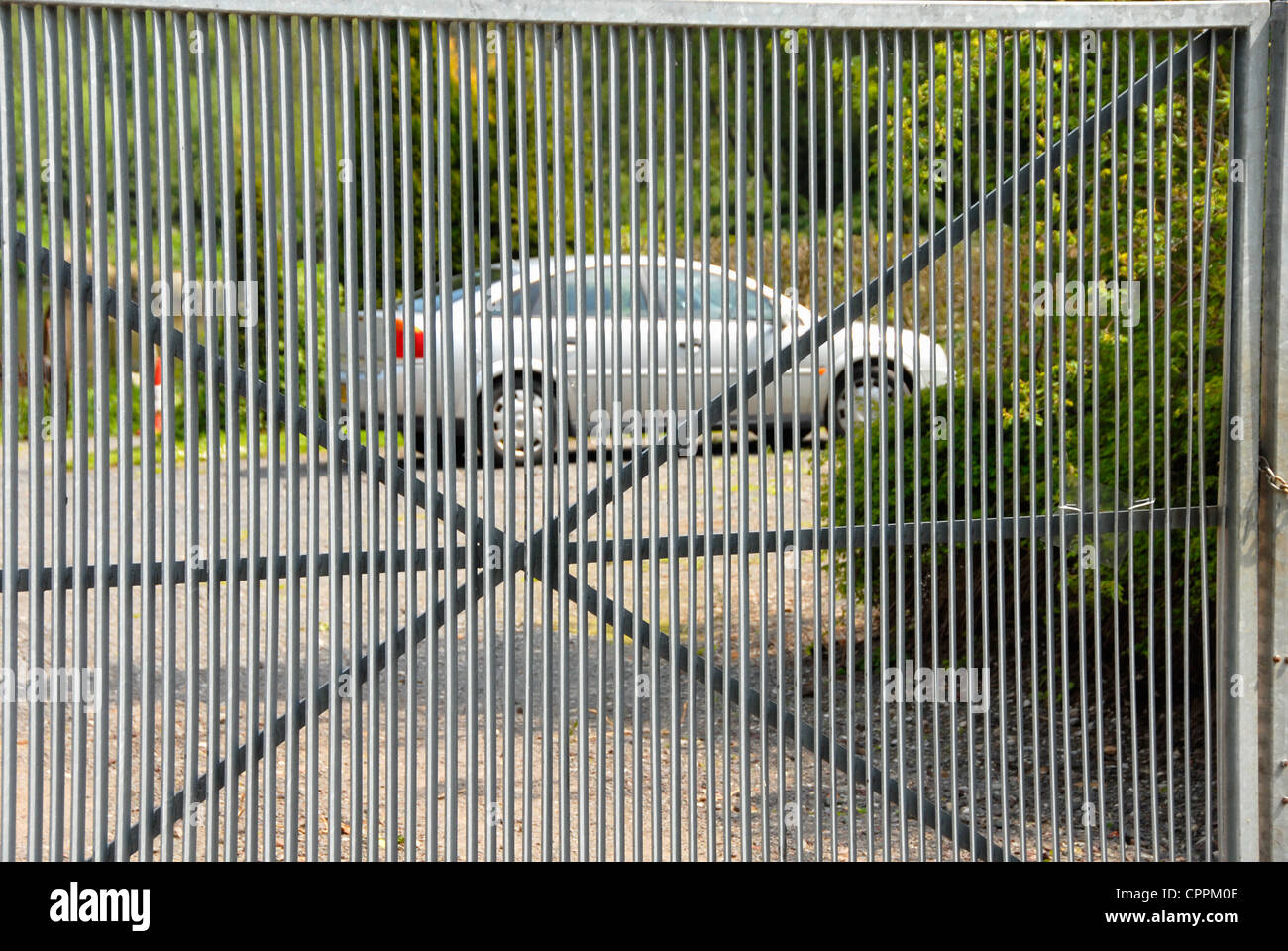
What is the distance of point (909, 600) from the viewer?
517 centimetres

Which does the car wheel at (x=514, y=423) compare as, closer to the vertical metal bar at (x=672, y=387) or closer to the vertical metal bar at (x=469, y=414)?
the vertical metal bar at (x=469, y=414)

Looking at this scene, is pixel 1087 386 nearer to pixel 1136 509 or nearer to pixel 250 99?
pixel 1136 509

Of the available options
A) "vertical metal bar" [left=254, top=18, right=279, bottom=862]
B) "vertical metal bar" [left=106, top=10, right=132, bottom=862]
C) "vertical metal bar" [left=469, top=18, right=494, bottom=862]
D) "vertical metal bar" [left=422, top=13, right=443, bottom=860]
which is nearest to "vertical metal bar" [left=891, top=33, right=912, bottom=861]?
"vertical metal bar" [left=469, top=18, right=494, bottom=862]

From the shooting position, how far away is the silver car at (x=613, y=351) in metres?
3.24

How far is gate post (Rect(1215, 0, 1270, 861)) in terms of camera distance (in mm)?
3518

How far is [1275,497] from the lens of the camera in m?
3.58

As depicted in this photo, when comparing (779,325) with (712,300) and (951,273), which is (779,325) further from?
(951,273)

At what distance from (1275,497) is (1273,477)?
59mm

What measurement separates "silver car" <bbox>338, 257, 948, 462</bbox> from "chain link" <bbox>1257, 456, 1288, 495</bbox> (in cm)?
107

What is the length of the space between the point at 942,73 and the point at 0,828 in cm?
340

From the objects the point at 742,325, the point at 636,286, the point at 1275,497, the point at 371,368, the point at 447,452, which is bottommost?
the point at 1275,497

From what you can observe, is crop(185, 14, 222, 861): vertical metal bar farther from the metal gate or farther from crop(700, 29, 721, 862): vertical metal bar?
crop(700, 29, 721, 862): vertical metal bar

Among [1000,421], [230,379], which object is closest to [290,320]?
[230,379]

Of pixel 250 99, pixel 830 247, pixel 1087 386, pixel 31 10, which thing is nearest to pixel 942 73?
pixel 830 247
